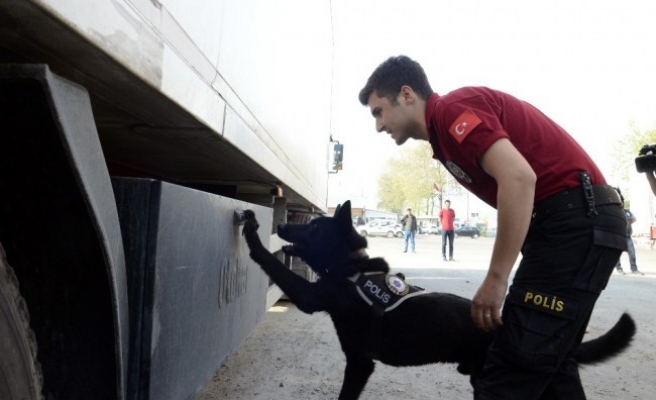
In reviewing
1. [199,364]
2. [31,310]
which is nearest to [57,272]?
[31,310]

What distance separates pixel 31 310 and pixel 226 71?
1132 millimetres

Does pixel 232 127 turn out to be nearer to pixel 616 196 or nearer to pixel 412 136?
pixel 412 136

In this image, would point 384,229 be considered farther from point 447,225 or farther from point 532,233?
point 532,233

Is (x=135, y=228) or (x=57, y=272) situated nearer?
(x=57, y=272)

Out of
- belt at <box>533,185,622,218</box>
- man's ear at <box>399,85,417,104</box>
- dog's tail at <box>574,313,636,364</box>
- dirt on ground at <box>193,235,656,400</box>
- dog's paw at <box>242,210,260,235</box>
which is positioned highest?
man's ear at <box>399,85,417,104</box>

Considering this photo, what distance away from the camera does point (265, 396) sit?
137 inches

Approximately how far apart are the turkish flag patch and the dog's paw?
4.02ft

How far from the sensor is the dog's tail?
7.93ft

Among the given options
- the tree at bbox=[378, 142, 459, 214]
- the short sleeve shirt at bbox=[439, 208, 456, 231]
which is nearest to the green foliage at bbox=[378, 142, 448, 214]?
the tree at bbox=[378, 142, 459, 214]

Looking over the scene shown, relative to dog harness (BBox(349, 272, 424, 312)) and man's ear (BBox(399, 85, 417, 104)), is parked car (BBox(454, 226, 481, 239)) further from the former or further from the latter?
man's ear (BBox(399, 85, 417, 104))

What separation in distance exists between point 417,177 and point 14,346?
59.5 m

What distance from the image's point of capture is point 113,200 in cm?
134

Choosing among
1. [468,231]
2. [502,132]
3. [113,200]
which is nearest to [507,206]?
[502,132]

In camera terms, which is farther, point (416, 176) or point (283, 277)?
point (416, 176)
